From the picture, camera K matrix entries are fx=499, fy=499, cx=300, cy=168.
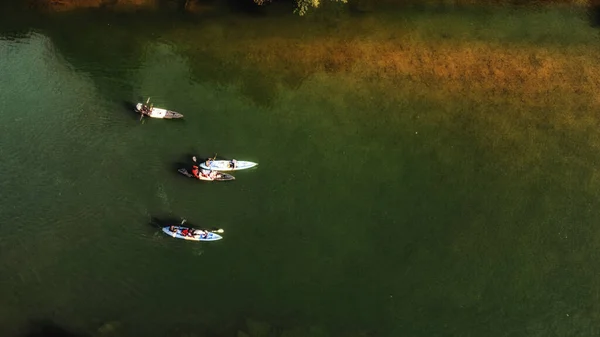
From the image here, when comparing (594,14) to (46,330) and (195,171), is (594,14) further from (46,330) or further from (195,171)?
(46,330)

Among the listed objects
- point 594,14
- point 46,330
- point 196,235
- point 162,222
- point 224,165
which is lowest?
point 46,330

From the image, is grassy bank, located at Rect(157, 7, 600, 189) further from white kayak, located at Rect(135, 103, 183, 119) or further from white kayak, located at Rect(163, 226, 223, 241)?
white kayak, located at Rect(163, 226, 223, 241)

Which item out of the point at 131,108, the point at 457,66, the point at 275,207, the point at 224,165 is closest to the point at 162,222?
the point at 224,165

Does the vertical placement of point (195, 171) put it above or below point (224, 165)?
below

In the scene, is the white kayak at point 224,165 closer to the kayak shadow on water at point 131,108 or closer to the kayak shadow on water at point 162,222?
the kayak shadow on water at point 162,222

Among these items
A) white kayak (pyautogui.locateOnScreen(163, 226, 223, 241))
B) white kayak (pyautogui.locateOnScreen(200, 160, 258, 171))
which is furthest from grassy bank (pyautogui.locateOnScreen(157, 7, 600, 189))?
white kayak (pyautogui.locateOnScreen(163, 226, 223, 241))

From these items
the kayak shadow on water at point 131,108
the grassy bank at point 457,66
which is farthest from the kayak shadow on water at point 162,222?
the grassy bank at point 457,66
